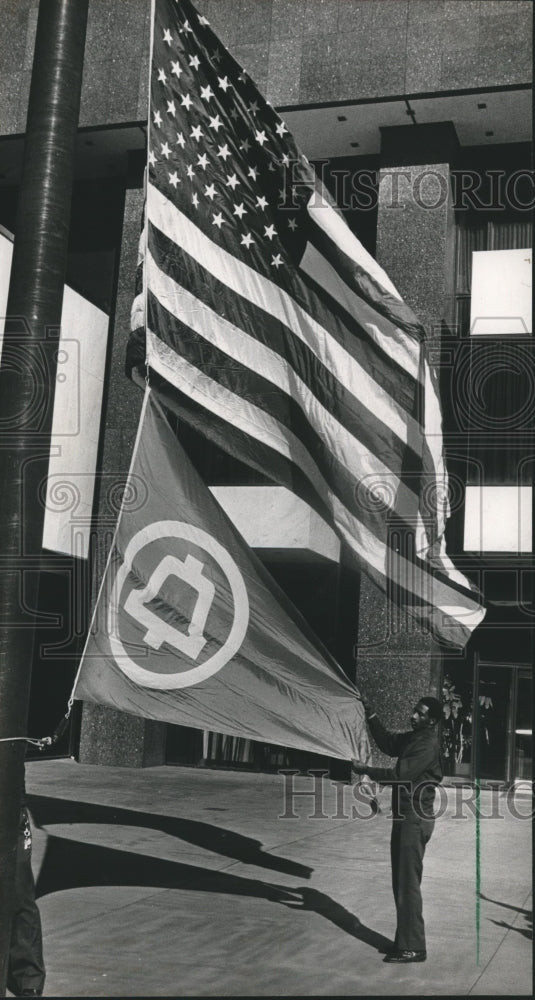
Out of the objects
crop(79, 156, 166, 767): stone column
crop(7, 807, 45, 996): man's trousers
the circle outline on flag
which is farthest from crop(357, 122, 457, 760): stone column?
crop(7, 807, 45, 996): man's trousers

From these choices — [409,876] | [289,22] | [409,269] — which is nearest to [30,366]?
[409,876]

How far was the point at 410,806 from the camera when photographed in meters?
7.89

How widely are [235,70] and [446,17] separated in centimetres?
1263

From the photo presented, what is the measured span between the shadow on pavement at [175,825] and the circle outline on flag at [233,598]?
476 centimetres

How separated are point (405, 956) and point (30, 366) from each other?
4955mm

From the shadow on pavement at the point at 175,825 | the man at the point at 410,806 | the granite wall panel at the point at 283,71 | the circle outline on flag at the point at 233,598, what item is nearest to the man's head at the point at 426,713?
the man at the point at 410,806

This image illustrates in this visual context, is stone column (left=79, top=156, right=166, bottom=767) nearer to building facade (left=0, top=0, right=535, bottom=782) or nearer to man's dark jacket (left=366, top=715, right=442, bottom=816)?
building facade (left=0, top=0, right=535, bottom=782)

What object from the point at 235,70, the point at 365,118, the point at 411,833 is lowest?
the point at 411,833

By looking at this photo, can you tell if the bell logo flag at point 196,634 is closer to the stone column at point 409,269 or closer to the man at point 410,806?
the man at point 410,806

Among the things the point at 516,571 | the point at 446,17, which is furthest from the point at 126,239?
the point at 516,571

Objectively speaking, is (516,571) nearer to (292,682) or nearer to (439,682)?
(439,682)

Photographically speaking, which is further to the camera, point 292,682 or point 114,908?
point 114,908

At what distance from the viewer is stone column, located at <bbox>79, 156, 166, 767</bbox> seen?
19.0 meters

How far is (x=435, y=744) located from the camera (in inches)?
324
